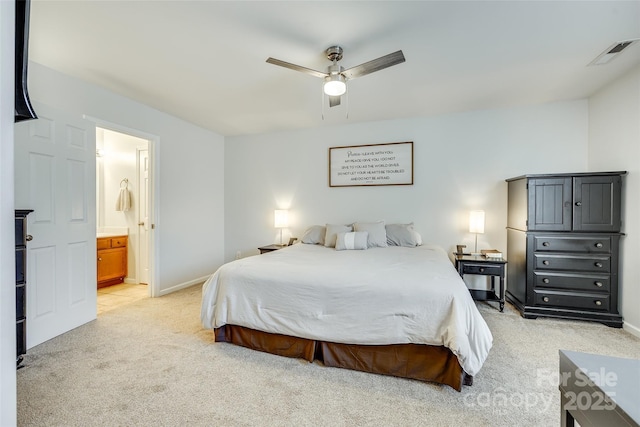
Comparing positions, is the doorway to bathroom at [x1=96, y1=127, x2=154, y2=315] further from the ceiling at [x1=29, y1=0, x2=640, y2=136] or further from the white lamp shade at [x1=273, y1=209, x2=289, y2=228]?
the white lamp shade at [x1=273, y1=209, x2=289, y2=228]

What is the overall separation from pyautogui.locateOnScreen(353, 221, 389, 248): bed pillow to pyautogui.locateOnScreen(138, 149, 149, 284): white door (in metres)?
3.26

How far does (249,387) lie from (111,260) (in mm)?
3599

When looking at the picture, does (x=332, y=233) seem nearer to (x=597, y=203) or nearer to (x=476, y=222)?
(x=476, y=222)

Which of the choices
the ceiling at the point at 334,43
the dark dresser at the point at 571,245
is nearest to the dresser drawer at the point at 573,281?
the dark dresser at the point at 571,245

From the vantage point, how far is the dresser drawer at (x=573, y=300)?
2.77 metres

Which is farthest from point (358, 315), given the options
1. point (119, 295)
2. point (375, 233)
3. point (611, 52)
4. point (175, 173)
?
point (119, 295)

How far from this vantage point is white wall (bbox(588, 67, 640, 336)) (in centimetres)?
256

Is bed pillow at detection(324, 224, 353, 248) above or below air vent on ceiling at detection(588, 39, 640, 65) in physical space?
below

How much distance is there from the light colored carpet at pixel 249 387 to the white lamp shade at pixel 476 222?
4.09ft

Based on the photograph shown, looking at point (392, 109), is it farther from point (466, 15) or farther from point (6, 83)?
point (6, 83)

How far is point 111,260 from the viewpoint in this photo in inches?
164

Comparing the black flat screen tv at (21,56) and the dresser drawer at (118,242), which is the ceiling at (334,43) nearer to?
the black flat screen tv at (21,56)

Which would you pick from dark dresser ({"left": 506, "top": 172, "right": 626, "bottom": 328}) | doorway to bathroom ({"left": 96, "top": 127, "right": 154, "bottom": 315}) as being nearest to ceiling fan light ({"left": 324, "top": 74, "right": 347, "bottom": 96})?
dark dresser ({"left": 506, "top": 172, "right": 626, "bottom": 328})

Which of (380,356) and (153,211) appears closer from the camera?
(380,356)
